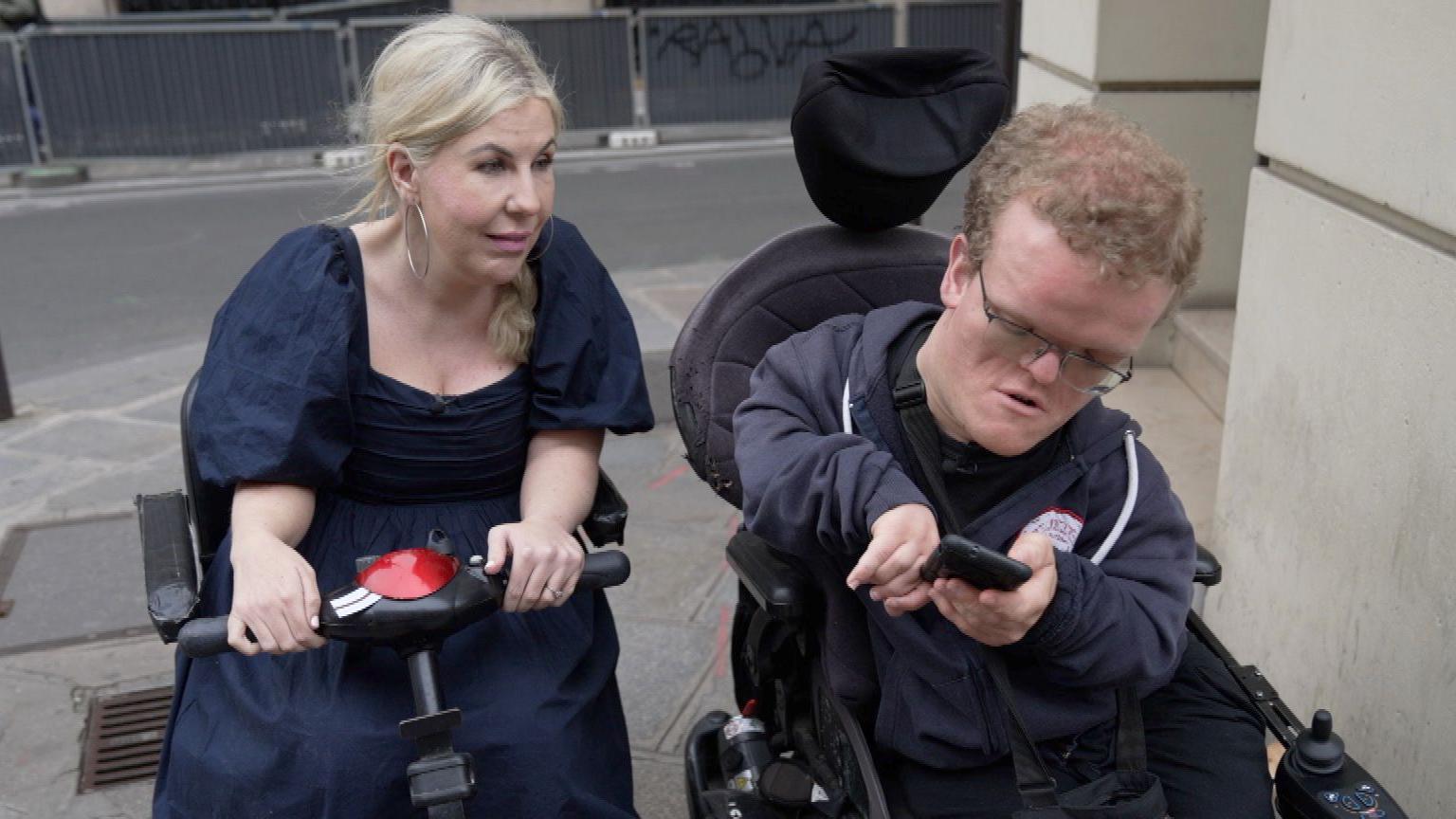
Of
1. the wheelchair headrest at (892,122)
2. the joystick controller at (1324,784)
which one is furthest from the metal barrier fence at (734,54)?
the joystick controller at (1324,784)

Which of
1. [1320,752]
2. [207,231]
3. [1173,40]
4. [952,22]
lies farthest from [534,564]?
[952,22]

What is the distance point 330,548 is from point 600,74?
464 inches

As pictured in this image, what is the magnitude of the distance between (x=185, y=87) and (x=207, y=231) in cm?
363

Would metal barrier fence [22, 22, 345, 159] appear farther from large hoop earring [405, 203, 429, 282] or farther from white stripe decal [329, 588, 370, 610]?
white stripe decal [329, 588, 370, 610]

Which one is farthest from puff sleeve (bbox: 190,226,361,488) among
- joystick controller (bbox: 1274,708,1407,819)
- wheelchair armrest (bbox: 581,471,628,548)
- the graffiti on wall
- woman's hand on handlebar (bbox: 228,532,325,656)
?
the graffiti on wall

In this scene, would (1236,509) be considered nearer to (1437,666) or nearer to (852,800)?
(1437,666)

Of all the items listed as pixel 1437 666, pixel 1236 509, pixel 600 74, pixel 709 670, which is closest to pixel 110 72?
pixel 600 74

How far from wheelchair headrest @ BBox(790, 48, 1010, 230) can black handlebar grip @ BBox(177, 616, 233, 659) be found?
3.79ft

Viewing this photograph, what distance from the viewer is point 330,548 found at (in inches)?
90.7

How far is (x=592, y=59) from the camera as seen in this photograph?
13.5 metres

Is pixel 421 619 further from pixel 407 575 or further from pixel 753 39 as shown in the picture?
pixel 753 39

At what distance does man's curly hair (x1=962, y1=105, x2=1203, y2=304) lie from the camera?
5.21ft

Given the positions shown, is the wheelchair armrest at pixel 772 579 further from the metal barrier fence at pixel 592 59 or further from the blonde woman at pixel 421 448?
the metal barrier fence at pixel 592 59

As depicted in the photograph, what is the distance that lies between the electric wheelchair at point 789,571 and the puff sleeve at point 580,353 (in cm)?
11
